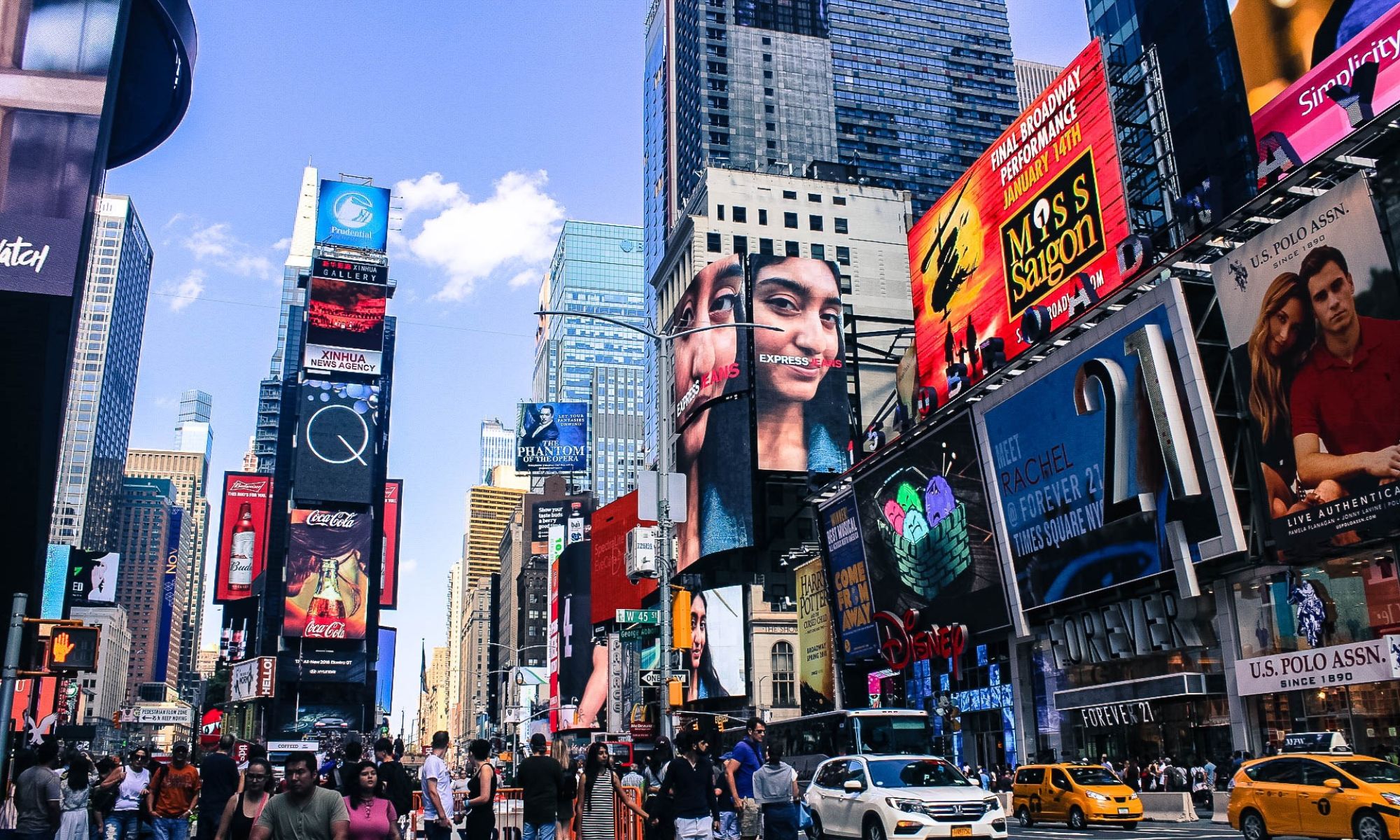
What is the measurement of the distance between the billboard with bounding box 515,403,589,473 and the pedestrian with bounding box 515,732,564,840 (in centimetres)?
12544

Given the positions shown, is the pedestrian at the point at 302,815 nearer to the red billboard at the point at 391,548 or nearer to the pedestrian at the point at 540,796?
the pedestrian at the point at 540,796

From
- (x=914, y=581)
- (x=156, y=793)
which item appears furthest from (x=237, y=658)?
(x=156, y=793)

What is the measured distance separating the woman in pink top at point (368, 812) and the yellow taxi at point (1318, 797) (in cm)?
1578

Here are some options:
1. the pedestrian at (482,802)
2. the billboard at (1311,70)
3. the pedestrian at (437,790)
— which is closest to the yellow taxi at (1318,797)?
the pedestrian at (482,802)

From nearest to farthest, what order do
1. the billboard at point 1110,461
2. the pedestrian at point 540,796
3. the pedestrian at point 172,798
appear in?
the pedestrian at point 540,796 < the pedestrian at point 172,798 < the billboard at point 1110,461

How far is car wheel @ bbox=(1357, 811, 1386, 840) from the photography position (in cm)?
1814

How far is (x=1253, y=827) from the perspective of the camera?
69.7 feet

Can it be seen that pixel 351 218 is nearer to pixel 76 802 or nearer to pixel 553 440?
pixel 553 440

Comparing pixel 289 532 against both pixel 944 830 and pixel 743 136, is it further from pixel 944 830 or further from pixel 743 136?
pixel 944 830

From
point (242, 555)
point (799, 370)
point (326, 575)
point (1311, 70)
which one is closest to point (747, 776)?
point (1311, 70)

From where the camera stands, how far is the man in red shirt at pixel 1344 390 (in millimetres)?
27938

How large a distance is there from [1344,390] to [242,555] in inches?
5320

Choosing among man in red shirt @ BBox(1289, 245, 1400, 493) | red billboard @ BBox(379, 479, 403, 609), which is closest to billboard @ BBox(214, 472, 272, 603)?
red billboard @ BBox(379, 479, 403, 609)

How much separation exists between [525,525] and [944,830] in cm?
16431
